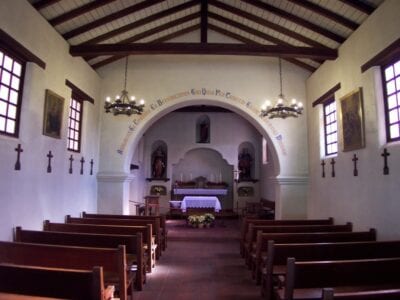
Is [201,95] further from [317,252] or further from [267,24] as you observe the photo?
[317,252]

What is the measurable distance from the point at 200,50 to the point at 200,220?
Answer: 19.5ft

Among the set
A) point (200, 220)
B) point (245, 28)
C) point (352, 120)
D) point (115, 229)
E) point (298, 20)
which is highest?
point (245, 28)

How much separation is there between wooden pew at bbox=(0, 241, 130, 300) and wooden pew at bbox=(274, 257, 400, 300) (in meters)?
1.67

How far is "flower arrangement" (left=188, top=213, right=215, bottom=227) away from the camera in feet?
34.7

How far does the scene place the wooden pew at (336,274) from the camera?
2588 millimetres

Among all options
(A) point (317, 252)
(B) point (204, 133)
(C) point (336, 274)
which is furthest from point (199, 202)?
(C) point (336, 274)

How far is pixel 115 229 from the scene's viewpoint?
16.1ft

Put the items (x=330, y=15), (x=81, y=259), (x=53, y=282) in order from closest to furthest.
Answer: (x=53, y=282)
(x=81, y=259)
(x=330, y=15)

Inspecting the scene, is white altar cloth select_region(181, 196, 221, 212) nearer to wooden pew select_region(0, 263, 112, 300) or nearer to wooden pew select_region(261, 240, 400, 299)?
wooden pew select_region(261, 240, 400, 299)

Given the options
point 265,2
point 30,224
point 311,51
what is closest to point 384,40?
point 311,51

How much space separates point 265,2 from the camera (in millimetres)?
6266

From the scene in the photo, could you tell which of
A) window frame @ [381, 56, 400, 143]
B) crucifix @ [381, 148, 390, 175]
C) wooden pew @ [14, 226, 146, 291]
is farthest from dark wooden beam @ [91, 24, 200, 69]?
crucifix @ [381, 148, 390, 175]

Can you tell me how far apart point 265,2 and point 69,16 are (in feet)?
12.5

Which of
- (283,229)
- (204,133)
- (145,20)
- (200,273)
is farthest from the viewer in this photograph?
(204,133)
